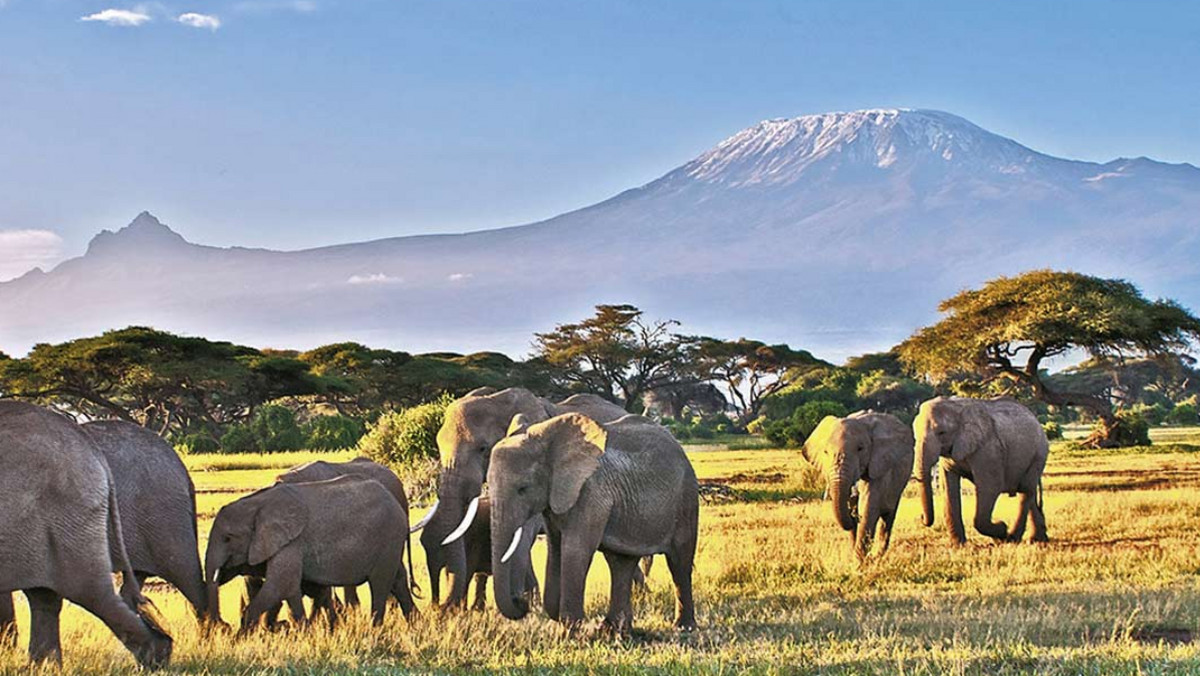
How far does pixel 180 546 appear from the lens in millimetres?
9711

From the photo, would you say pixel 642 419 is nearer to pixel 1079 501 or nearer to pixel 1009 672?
pixel 1009 672

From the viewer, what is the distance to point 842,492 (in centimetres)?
1460

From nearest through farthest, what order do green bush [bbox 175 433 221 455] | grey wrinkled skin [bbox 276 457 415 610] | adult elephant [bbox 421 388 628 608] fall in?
adult elephant [bbox 421 388 628 608]
grey wrinkled skin [bbox 276 457 415 610]
green bush [bbox 175 433 221 455]

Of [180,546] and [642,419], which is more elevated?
[642,419]

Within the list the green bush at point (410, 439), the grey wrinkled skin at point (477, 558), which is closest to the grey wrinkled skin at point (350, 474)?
the grey wrinkled skin at point (477, 558)

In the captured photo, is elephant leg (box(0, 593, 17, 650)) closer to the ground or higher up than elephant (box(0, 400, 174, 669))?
closer to the ground

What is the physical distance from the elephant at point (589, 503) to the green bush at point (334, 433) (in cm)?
3404

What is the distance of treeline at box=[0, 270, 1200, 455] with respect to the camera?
134 feet

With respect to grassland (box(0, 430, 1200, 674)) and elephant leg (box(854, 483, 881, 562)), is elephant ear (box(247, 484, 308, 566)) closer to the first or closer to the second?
grassland (box(0, 430, 1200, 674))

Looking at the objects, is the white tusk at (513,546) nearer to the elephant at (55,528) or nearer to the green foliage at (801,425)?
the elephant at (55,528)

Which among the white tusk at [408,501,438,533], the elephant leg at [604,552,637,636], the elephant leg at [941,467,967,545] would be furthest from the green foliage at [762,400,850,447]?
the elephant leg at [604,552,637,636]

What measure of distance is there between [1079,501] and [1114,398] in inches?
2220

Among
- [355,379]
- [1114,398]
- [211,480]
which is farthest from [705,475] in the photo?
[1114,398]

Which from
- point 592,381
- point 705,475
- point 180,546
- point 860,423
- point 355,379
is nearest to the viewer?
point 180,546
